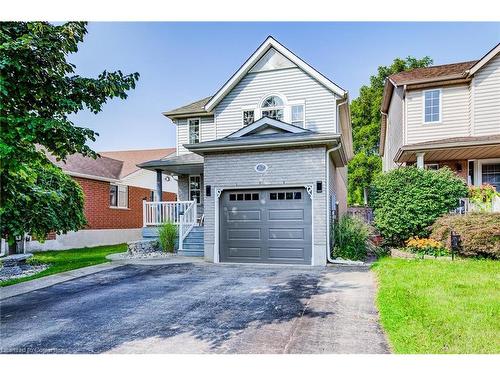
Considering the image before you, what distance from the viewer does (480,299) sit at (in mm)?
4855

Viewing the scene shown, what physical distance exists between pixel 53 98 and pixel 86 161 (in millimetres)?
11970

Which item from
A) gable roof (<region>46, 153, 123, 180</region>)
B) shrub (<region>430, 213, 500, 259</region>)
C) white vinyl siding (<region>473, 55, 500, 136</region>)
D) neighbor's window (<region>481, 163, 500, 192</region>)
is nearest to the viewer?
shrub (<region>430, 213, 500, 259</region>)

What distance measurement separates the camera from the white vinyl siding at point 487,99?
11250mm

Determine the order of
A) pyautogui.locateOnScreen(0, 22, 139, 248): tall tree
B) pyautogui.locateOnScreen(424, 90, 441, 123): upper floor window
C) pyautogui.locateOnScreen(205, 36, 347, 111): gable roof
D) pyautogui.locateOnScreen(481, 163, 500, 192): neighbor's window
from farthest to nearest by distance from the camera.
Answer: pyautogui.locateOnScreen(424, 90, 441, 123): upper floor window, pyautogui.locateOnScreen(481, 163, 500, 192): neighbor's window, pyautogui.locateOnScreen(205, 36, 347, 111): gable roof, pyautogui.locateOnScreen(0, 22, 139, 248): tall tree

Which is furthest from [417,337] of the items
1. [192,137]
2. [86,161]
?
[86,161]

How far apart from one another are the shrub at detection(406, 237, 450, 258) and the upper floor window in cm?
515

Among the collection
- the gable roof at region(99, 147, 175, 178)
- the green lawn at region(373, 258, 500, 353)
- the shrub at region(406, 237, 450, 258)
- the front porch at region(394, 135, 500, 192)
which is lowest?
the green lawn at region(373, 258, 500, 353)

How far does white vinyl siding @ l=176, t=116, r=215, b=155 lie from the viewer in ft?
43.4

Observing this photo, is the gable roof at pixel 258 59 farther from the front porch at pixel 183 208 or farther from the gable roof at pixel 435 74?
the gable roof at pixel 435 74

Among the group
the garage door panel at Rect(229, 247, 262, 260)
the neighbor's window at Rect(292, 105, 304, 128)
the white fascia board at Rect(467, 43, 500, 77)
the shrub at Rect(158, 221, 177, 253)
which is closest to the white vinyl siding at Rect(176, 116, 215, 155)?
the neighbor's window at Rect(292, 105, 304, 128)

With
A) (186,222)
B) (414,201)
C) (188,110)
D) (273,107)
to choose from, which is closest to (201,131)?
(188,110)

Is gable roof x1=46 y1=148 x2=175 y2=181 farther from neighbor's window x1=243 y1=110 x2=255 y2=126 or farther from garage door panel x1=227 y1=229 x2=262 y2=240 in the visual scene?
garage door panel x1=227 y1=229 x2=262 y2=240

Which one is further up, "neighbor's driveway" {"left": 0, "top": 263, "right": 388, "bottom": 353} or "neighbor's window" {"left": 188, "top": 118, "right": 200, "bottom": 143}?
"neighbor's window" {"left": 188, "top": 118, "right": 200, "bottom": 143}

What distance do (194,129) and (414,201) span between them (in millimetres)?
8407
